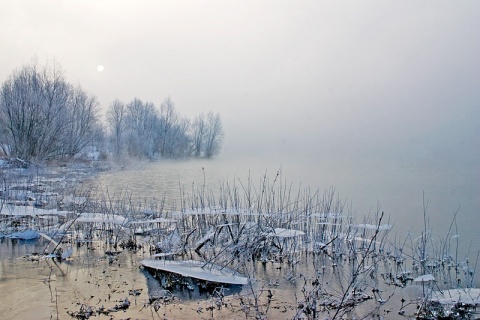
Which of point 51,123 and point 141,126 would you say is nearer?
point 51,123

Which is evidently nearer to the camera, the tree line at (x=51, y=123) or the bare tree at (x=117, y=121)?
the tree line at (x=51, y=123)

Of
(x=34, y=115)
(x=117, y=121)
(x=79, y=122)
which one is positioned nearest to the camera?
(x=34, y=115)

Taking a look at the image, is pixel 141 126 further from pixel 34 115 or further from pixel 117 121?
pixel 34 115

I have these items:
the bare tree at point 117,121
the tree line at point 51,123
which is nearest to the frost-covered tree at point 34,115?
the tree line at point 51,123

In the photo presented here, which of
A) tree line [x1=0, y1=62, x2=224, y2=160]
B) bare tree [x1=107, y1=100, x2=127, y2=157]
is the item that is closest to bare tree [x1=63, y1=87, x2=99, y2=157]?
tree line [x1=0, y1=62, x2=224, y2=160]

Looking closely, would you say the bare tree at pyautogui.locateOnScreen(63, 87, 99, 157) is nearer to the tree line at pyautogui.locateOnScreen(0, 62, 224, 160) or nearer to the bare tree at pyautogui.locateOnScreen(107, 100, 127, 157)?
the tree line at pyautogui.locateOnScreen(0, 62, 224, 160)

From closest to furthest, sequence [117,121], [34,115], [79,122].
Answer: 1. [34,115]
2. [79,122]
3. [117,121]

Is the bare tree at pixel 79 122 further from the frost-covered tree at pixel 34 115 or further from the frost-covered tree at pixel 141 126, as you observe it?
the frost-covered tree at pixel 141 126

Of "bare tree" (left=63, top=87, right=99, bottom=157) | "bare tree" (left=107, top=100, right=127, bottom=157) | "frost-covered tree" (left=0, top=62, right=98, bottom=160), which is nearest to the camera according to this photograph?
"frost-covered tree" (left=0, top=62, right=98, bottom=160)

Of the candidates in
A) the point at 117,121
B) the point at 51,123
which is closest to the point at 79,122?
the point at 51,123

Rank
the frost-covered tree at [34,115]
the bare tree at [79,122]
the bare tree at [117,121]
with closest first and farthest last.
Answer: the frost-covered tree at [34,115], the bare tree at [79,122], the bare tree at [117,121]

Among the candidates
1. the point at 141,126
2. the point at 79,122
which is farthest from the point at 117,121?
the point at 79,122

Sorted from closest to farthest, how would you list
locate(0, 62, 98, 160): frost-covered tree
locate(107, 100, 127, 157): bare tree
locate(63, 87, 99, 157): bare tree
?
locate(0, 62, 98, 160): frost-covered tree < locate(63, 87, 99, 157): bare tree < locate(107, 100, 127, 157): bare tree

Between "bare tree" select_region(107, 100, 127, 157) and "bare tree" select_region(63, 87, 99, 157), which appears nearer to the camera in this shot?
"bare tree" select_region(63, 87, 99, 157)
